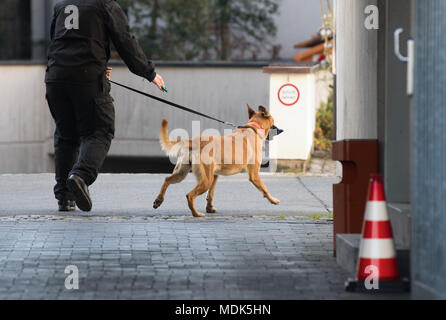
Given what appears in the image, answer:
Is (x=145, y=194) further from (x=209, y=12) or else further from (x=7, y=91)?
(x=209, y=12)

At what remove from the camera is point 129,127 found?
18125 millimetres

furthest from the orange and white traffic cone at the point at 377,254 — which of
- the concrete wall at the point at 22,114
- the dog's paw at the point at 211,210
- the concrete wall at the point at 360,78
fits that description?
the concrete wall at the point at 22,114

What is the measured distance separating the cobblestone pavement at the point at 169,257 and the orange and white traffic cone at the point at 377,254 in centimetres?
12

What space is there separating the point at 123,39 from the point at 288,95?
6154 mm

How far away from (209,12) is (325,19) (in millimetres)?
7949

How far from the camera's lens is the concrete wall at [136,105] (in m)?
17.3

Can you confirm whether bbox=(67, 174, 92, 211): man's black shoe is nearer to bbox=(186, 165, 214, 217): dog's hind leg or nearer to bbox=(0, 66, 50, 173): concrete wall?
bbox=(186, 165, 214, 217): dog's hind leg

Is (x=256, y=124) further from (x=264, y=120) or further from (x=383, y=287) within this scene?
(x=383, y=287)

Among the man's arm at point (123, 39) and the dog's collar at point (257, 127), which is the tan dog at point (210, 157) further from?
the man's arm at point (123, 39)

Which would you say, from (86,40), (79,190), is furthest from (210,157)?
Result: (86,40)

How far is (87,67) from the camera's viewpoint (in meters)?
9.24

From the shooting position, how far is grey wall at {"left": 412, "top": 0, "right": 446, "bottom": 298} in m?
4.92

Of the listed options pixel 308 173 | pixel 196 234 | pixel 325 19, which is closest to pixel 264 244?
pixel 196 234

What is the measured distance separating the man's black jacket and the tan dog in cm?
Answer: 82
